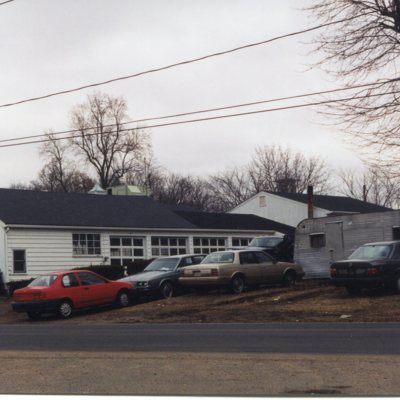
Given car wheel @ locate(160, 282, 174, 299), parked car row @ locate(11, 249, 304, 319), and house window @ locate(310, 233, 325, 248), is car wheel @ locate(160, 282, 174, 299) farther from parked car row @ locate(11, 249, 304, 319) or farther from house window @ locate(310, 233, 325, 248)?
house window @ locate(310, 233, 325, 248)

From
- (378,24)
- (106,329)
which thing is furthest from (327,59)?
(106,329)

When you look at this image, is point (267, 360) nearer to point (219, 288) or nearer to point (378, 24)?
point (219, 288)

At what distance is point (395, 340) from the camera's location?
14.0 meters

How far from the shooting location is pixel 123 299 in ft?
82.8

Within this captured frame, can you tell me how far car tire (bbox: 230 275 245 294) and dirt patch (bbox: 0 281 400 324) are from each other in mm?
298

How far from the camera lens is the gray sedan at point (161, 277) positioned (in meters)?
25.8

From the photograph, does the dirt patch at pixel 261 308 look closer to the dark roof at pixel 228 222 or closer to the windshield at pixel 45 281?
the windshield at pixel 45 281

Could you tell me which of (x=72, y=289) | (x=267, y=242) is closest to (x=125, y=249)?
(x=267, y=242)

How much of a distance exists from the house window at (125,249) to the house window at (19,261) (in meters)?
4.91

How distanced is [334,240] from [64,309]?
35.0 feet

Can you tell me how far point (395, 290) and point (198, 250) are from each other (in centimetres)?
1973

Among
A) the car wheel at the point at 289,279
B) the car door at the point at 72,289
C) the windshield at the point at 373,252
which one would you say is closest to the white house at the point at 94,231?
the car door at the point at 72,289

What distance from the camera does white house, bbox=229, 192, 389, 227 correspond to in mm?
56188

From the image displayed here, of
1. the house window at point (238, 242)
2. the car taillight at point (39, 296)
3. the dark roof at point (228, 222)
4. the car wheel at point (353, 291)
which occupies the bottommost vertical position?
the car wheel at point (353, 291)
